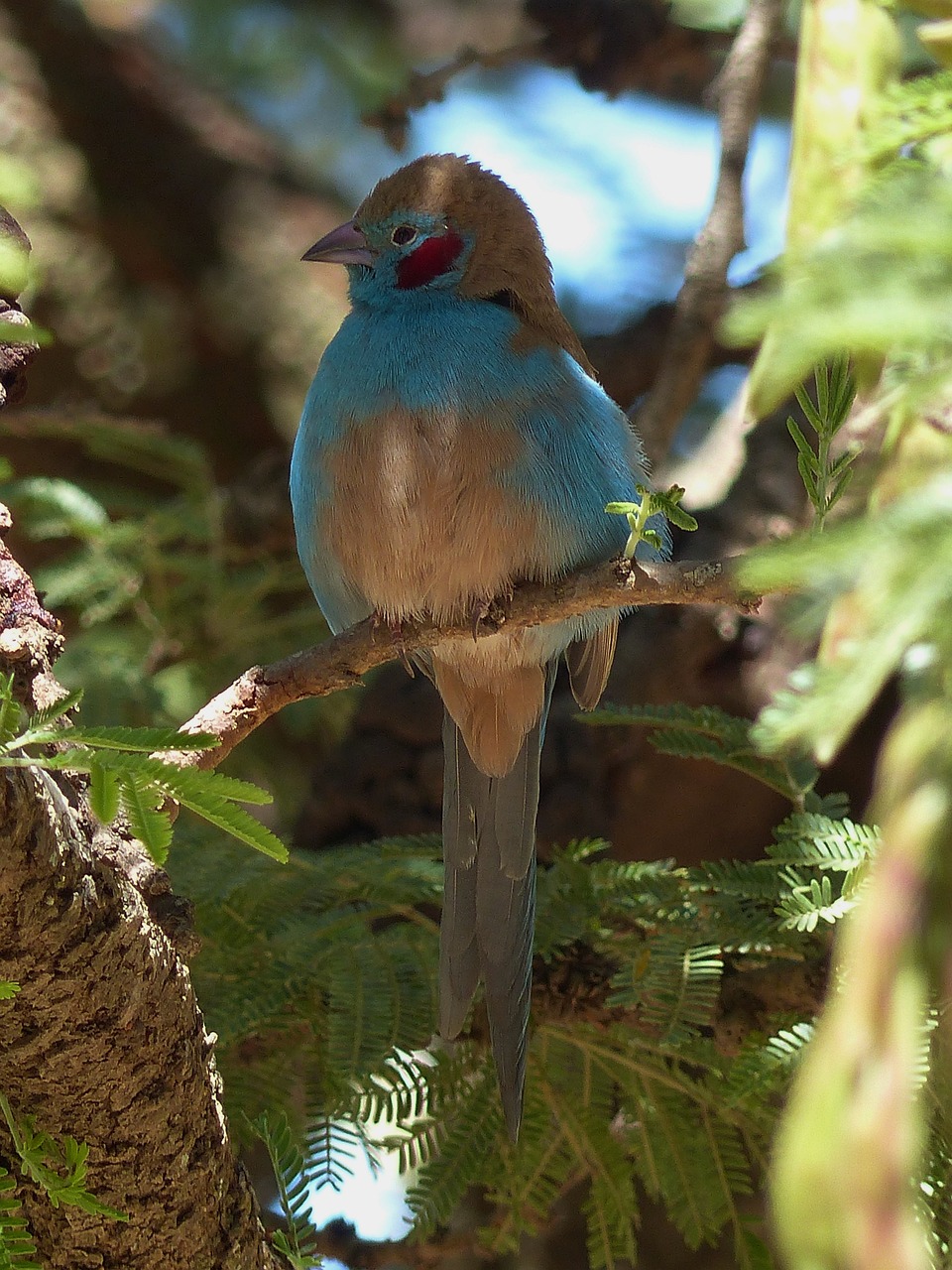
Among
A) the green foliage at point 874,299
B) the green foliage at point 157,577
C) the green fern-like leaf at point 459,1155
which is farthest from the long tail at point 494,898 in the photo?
the green foliage at point 874,299

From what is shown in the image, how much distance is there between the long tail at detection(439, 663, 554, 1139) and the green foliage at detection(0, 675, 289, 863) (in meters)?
1.31

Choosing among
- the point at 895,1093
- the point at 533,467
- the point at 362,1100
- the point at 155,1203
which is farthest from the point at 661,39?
the point at 895,1093

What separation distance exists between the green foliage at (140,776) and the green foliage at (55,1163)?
2.27 feet

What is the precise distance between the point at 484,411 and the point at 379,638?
2.46 ft

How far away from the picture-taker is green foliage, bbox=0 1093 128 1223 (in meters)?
2.12

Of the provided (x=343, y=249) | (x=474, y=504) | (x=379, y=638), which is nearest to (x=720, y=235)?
(x=343, y=249)

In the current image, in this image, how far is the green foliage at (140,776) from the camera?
1662 millimetres

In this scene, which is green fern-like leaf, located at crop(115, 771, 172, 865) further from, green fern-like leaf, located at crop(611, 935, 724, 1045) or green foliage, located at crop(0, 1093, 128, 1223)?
green fern-like leaf, located at crop(611, 935, 724, 1045)

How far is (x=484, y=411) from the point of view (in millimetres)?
3211

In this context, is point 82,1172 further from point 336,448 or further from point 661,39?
point 661,39

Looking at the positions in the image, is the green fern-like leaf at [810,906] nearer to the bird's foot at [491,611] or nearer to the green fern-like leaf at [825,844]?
the green fern-like leaf at [825,844]

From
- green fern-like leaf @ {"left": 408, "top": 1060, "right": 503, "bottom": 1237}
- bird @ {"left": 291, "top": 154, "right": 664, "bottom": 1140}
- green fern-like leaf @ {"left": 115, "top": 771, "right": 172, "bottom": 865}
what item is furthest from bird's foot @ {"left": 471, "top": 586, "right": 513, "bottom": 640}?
green fern-like leaf @ {"left": 115, "top": 771, "right": 172, "bottom": 865}

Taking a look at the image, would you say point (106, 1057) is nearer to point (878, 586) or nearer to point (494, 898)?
point (494, 898)

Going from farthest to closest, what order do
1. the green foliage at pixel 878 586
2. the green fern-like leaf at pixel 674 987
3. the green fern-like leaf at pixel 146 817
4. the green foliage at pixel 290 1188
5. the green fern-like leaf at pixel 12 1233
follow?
the green fern-like leaf at pixel 674 987, the green foliage at pixel 290 1188, the green fern-like leaf at pixel 12 1233, the green fern-like leaf at pixel 146 817, the green foliage at pixel 878 586
